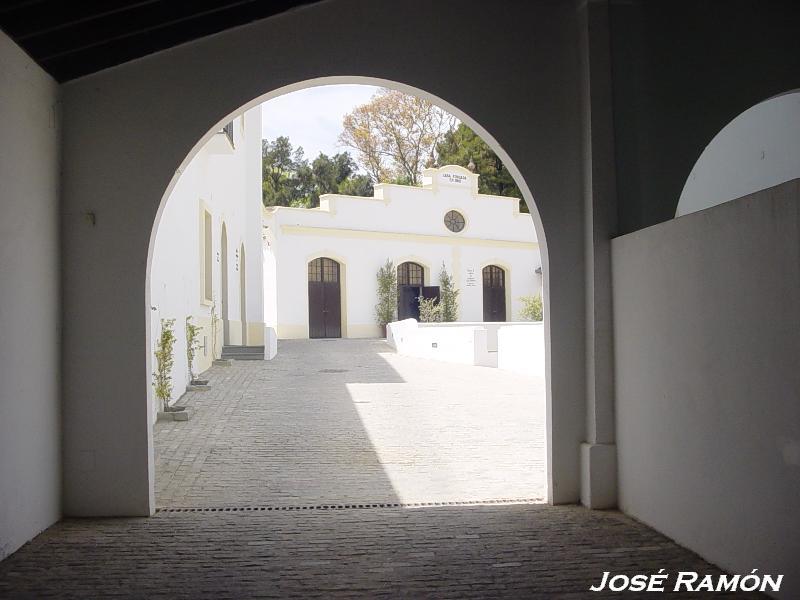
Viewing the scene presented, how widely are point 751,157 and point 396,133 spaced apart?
106 feet

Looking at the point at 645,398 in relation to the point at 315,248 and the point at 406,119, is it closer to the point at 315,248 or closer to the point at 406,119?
the point at 315,248

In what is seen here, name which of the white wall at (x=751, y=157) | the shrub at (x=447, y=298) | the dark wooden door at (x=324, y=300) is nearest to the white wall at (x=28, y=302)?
the white wall at (x=751, y=157)

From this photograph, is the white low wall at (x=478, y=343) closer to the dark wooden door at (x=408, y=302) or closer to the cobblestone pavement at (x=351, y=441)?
the cobblestone pavement at (x=351, y=441)

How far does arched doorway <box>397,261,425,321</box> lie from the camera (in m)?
28.2

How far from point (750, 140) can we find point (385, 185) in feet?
71.0

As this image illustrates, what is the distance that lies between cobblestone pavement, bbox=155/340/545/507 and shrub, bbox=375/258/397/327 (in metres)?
12.3

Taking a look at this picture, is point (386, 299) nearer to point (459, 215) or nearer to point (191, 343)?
point (459, 215)

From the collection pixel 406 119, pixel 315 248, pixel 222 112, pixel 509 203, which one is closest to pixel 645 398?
pixel 222 112

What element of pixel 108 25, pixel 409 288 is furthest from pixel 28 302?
pixel 409 288

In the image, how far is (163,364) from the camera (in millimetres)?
9453

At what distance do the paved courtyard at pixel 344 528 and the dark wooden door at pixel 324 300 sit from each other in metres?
17.6

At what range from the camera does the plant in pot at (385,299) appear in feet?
90.0

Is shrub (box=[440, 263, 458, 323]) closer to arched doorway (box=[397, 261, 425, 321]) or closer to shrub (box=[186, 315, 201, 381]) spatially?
arched doorway (box=[397, 261, 425, 321])

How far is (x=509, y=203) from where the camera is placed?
101ft
